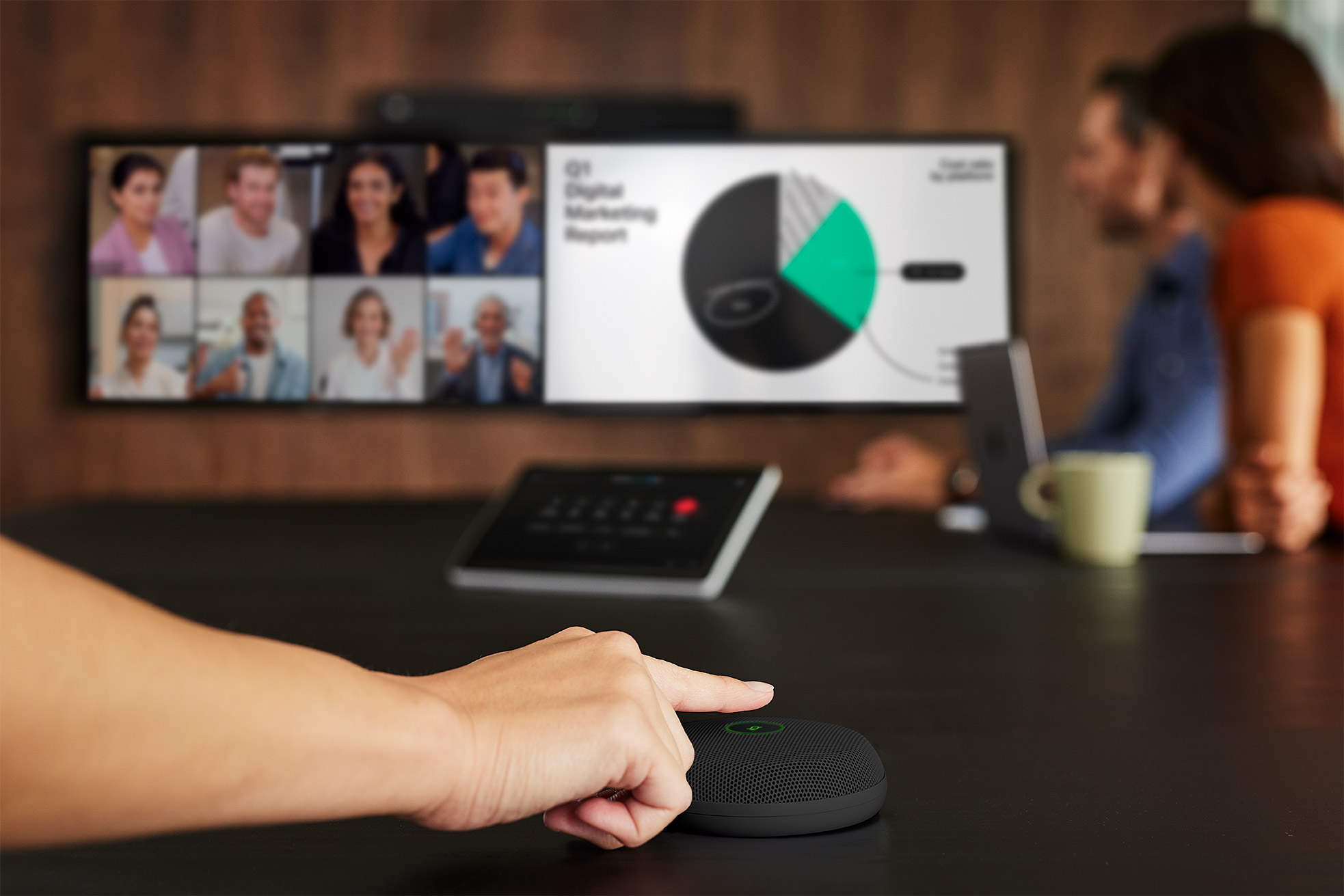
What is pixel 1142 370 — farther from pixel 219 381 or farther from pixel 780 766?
pixel 780 766

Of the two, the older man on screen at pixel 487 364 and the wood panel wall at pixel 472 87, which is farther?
the wood panel wall at pixel 472 87

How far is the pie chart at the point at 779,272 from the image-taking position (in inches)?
40.7

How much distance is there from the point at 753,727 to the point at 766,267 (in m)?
0.60

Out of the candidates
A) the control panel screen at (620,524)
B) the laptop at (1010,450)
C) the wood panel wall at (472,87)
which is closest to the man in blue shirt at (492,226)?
the control panel screen at (620,524)

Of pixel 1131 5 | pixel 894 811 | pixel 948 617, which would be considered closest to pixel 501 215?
pixel 948 617

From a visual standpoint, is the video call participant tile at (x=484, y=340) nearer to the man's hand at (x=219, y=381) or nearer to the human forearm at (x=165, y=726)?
the man's hand at (x=219, y=381)

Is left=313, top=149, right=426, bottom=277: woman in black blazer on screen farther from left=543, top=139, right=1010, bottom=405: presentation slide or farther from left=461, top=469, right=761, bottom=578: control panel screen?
left=461, top=469, right=761, bottom=578: control panel screen

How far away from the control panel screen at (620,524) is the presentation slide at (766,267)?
9cm

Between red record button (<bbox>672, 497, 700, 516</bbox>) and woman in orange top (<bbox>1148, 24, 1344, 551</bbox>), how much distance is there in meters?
0.76

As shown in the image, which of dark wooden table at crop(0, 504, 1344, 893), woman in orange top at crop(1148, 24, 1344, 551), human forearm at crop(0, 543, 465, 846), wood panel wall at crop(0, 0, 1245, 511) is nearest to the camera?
human forearm at crop(0, 543, 465, 846)

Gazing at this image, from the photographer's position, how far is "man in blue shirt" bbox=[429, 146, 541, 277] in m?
1.01

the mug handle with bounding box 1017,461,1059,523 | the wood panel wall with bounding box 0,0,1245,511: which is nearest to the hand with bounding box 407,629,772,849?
the mug handle with bounding box 1017,461,1059,523

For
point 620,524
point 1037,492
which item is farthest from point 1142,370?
point 620,524

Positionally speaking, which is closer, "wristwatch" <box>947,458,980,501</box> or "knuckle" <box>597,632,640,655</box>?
"knuckle" <box>597,632,640,655</box>
